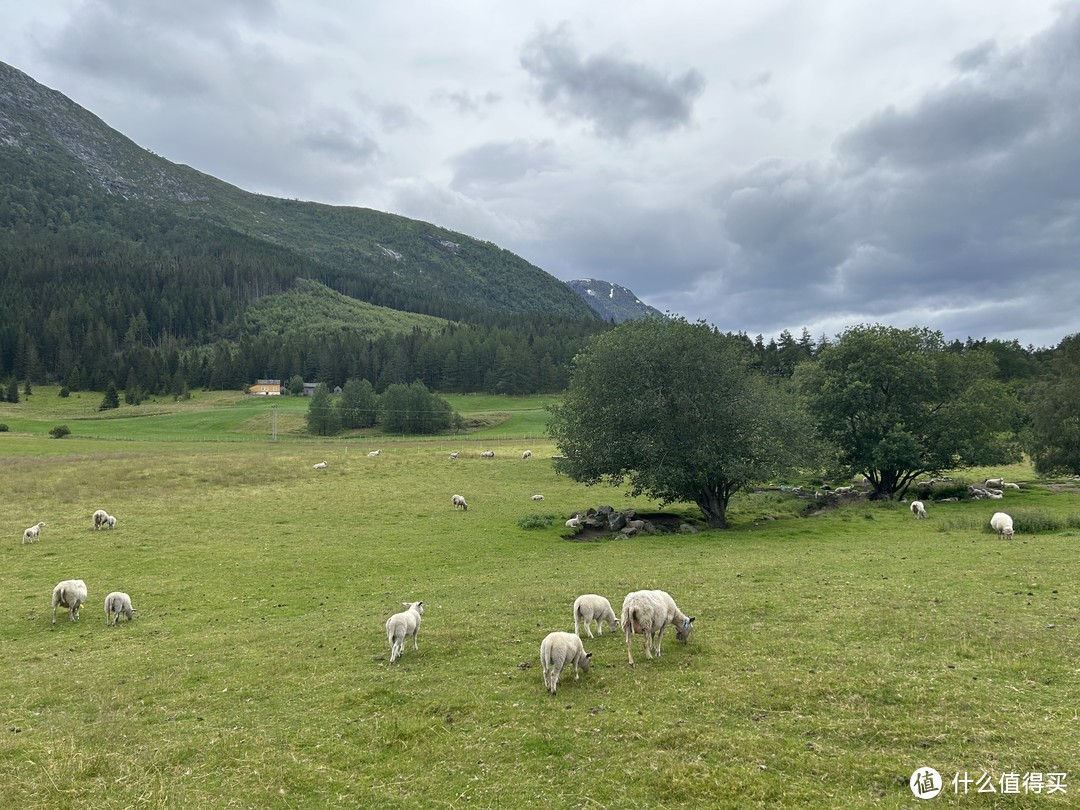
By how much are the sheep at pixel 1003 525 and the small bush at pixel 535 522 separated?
27.0 meters

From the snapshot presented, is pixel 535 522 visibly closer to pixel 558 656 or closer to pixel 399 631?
pixel 399 631

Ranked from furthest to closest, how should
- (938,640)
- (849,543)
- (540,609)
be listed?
(849,543)
(540,609)
(938,640)

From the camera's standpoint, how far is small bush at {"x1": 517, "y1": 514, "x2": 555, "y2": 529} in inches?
1619

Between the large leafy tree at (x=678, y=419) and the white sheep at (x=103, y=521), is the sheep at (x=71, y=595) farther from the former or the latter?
the large leafy tree at (x=678, y=419)

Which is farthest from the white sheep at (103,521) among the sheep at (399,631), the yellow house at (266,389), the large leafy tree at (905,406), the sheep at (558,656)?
the yellow house at (266,389)

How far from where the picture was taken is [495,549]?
113 feet

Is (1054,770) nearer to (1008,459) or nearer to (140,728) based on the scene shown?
(140,728)

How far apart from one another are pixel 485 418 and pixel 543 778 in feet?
457

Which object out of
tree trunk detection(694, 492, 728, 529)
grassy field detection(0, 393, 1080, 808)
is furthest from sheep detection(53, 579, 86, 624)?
tree trunk detection(694, 492, 728, 529)

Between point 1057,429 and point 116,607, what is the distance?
72493 mm

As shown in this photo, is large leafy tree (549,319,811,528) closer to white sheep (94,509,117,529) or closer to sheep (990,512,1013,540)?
sheep (990,512,1013,540)

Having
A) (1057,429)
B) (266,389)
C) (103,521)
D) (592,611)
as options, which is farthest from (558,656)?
(266,389)

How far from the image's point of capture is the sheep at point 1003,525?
3098 centimetres

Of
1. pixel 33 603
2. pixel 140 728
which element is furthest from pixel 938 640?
pixel 33 603
